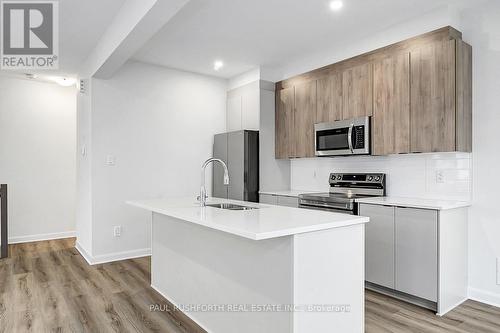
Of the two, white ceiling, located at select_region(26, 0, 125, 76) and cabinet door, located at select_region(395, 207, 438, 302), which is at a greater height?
white ceiling, located at select_region(26, 0, 125, 76)

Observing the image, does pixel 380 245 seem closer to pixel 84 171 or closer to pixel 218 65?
pixel 218 65

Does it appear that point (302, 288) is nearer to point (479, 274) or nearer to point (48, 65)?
point (479, 274)

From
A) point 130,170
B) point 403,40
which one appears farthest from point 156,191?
point 403,40

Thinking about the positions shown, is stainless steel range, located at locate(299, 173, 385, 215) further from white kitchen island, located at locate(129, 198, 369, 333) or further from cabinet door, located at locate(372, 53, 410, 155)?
white kitchen island, located at locate(129, 198, 369, 333)

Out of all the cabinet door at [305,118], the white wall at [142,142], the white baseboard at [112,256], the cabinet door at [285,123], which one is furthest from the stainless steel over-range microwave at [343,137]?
the white baseboard at [112,256]

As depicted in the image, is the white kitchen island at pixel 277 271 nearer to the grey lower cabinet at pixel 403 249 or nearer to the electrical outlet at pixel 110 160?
the grey lower cabinet at pixel 403 249

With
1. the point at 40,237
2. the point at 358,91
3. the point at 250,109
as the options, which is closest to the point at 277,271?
the point at 358,91

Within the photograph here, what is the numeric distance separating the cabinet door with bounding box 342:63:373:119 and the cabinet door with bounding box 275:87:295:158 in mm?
844

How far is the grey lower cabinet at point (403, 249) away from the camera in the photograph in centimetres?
265

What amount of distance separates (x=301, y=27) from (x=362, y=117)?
3.60ft

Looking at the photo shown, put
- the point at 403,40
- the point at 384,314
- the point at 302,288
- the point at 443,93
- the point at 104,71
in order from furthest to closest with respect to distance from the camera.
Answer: the point at 104,71 → the point at 403,40 → the point at 443,93 → the point at 384,314 → the point at 302,288

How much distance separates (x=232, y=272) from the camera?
2.15 metres

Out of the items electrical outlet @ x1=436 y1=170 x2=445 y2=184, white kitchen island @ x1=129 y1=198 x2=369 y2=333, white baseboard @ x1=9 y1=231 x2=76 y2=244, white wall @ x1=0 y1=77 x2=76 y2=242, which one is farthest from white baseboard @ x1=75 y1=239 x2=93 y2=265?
electrical outlet @ x1=436 y1=170 x2=445 y2=184

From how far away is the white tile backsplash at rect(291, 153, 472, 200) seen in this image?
9.68ft
